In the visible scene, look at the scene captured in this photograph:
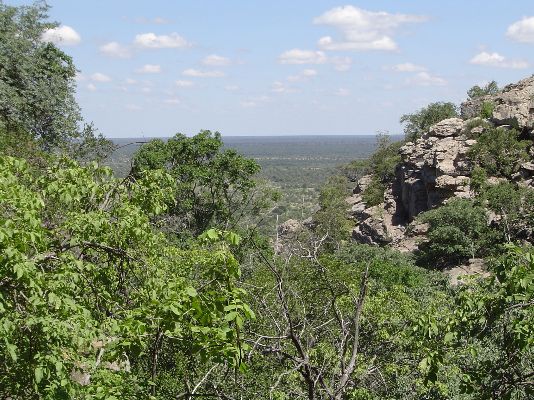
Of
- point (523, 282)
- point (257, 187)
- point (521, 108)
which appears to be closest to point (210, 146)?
point (257, 187)

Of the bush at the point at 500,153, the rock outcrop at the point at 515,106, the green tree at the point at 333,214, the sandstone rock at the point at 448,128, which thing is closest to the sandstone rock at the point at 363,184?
the green tree at the point at 333,214

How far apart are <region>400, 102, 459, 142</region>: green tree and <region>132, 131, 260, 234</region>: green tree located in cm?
3166

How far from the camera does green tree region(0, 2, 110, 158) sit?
996 inches

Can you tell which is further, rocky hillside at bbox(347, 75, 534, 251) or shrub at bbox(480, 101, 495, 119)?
shrub at bbox(480, 101, 495, 119)

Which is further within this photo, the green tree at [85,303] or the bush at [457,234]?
the bush at [457,234]

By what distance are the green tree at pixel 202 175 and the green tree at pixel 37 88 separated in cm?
376

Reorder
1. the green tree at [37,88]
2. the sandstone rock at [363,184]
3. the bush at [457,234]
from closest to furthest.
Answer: the green tree at [37,88] < the bush at [457,234] < the sandstone rock at [363,184]

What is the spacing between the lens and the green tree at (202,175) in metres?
31.1

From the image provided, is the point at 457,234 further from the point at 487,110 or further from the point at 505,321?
the point at 505,321

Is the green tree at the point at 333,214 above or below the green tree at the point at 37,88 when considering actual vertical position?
below

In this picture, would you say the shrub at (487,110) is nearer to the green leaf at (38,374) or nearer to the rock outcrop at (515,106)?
the rock outcrop at (515,106)

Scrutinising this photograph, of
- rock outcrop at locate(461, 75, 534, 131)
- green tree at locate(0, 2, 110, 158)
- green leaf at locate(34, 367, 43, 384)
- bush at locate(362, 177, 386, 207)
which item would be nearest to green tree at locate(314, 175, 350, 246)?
bush at locate(362, 177, 386, 207)

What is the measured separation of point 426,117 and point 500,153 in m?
21.4

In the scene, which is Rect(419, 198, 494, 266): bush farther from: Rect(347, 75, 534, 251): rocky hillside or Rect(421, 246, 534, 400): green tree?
Rect(421, 246, 534, 400): green tree
